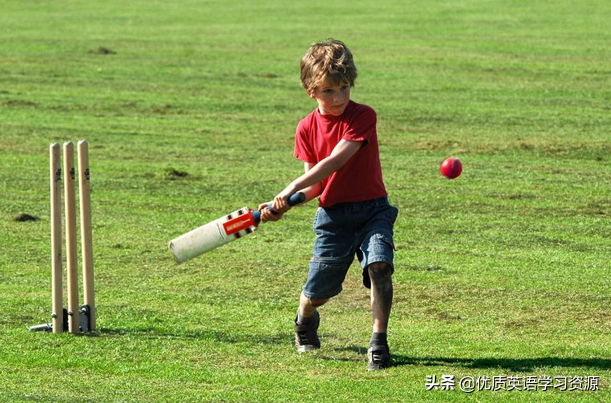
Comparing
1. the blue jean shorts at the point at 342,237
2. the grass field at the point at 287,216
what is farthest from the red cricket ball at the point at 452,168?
the blue jean shorts at the point at 342,237

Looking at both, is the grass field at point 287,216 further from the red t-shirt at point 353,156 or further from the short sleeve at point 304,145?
the short sleeve at point 304,145

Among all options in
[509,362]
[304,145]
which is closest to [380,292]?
[509,362]

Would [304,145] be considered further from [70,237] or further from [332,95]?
[70,237]

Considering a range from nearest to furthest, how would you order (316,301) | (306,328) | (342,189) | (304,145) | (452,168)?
(342,189)
(304,145)
(316,301)
(306,328)
(452,168)

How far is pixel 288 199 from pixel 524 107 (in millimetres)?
14060

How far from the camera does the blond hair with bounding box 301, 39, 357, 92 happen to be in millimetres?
7000

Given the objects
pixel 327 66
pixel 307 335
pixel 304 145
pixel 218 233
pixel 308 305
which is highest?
pixel 327 66

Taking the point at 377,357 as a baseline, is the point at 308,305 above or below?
above

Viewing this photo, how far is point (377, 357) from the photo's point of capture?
23.4 ft

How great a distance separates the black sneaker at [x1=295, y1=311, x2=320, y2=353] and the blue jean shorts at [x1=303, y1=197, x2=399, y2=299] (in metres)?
0.25

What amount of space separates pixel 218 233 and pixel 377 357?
1.34 meters

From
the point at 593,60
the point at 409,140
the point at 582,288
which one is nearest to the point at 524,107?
the point at 409,140

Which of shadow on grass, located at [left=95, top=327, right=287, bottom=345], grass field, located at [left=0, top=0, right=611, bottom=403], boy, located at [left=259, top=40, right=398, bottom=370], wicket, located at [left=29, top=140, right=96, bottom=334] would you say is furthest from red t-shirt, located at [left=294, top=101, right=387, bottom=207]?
wicket, located at [left=29, top=140, right=96, bottom=334]

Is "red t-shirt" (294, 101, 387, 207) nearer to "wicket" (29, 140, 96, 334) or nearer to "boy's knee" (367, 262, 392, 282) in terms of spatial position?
"boy's knee" (367, 262, 392, 282)
